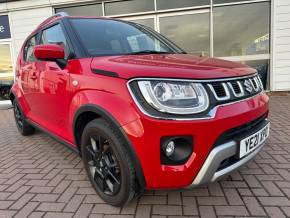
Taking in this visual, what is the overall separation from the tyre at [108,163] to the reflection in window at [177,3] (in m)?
6.76

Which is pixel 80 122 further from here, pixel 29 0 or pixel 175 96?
pixel 29 0

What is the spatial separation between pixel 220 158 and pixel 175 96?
0.54 metres

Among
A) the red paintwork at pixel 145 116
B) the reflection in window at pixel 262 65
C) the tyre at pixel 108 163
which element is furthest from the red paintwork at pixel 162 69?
the reflection in window at pixel 262 65

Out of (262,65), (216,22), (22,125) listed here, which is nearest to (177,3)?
(216,22)

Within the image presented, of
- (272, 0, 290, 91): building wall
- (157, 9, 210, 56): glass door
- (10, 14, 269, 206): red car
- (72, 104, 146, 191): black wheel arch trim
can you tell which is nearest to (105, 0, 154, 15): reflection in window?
(157, 9, 210, 56): glass door

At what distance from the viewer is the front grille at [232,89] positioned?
2.01 m

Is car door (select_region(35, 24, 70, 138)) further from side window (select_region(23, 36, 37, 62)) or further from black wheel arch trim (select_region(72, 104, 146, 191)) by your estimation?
black wheel arch trim (select_region(72, 104, 146, 191))

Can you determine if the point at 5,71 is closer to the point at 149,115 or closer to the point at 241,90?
the point at 149,115

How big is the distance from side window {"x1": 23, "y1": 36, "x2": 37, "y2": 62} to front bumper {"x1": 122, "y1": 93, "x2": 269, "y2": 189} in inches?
104

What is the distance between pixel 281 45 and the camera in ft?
25.2

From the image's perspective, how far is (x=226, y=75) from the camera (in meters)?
2.13

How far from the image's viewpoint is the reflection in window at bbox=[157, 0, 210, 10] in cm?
811

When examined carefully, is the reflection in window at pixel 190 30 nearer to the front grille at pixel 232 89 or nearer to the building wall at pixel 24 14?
the building wall at pixel 24 14

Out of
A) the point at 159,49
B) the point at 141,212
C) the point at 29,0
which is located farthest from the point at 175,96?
the point at 29,0
